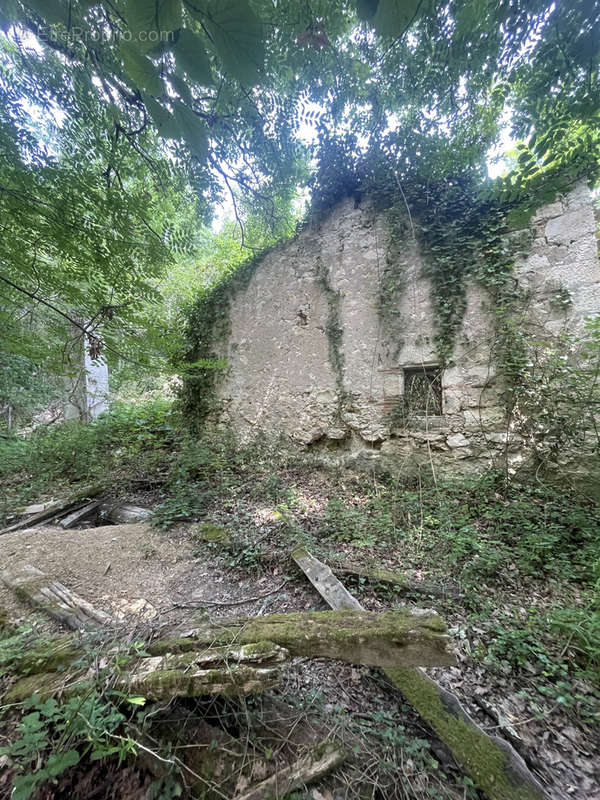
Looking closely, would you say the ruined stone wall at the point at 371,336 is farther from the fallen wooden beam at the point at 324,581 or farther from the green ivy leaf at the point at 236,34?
the green ivy leaf at the point at 236,34

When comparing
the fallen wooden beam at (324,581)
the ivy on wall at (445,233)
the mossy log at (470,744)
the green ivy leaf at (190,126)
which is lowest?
the mossy log at (470,744)

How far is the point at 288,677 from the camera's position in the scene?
1.46m

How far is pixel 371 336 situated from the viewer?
4.30 m

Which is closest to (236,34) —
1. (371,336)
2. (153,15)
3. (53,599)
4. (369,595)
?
(153,15)

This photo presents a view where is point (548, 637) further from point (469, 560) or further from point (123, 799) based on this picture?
point (123, 799)

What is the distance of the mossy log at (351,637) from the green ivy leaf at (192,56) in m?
2.17

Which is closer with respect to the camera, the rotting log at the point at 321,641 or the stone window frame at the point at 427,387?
the rotting log at the point at 321,641

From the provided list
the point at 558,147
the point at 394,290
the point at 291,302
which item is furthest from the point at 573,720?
the point at 291,302

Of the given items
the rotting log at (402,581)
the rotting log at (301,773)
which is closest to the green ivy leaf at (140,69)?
the rotting log at (301,773)

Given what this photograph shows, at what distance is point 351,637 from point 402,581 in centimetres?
107

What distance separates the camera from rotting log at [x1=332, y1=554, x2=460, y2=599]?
81.5 inches

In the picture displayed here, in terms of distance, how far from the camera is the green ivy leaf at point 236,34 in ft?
2.16

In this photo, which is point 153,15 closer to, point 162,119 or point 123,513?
point 162,119

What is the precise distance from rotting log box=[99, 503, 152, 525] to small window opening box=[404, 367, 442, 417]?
388 centimetres
